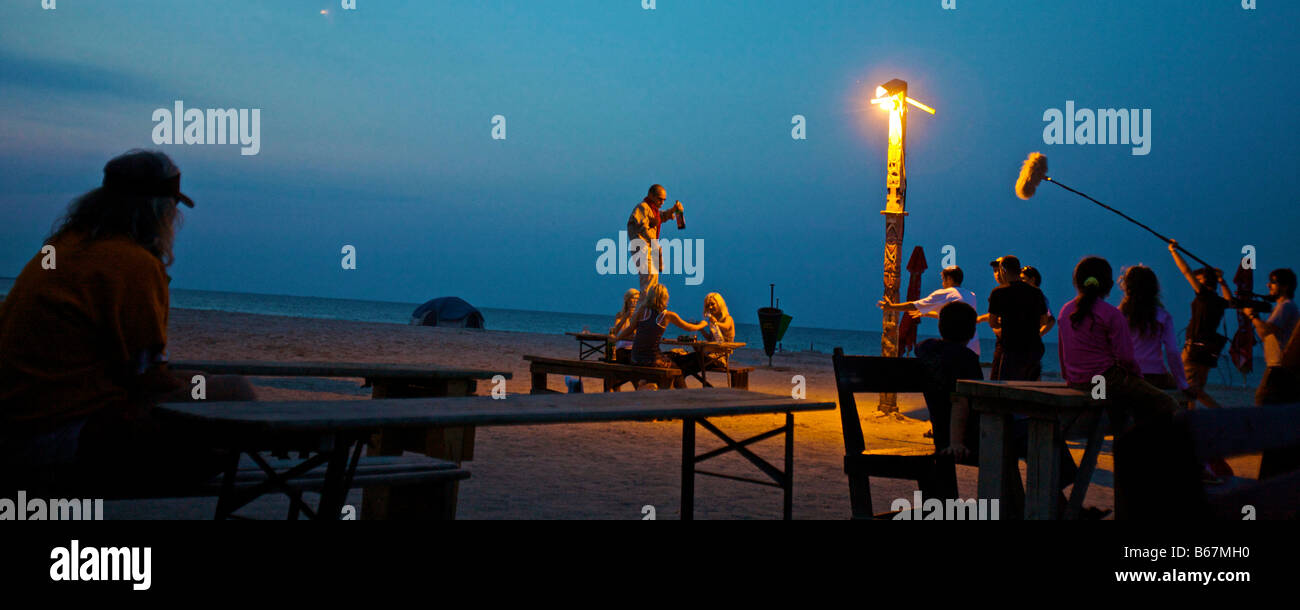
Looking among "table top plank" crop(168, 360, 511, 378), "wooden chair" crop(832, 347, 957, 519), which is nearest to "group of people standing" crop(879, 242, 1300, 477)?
"wooden chair" crop(832, 347, 957, 519)

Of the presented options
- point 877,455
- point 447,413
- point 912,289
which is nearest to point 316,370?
point 447,413

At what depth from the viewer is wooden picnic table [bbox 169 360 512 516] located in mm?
4371

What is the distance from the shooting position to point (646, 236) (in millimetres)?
11023

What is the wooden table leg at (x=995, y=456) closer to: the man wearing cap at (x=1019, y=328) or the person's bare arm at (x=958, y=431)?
the person's bare arm at (x=958, y=431)

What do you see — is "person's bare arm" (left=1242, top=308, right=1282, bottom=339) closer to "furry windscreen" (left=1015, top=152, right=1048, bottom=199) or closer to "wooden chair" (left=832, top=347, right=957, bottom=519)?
"furry windscreen" (left=1015, top=152, right=1048, bottom=199)

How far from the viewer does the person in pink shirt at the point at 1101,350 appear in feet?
12.3

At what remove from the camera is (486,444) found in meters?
7.61

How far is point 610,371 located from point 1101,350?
585 cm

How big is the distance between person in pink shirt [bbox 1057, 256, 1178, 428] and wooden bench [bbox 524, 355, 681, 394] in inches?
191

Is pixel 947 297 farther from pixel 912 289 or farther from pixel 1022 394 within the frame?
pixel 1022 394

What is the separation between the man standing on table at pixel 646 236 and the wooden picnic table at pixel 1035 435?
712cm
